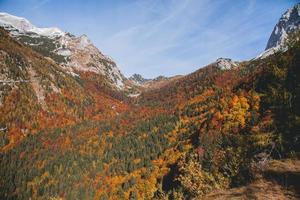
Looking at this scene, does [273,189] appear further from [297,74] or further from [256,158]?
[297,74]

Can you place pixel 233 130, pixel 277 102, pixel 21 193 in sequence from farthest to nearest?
1. pixel 21 193
2. pixel 233 130
3. pixel 277 102

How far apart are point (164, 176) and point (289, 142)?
140324 mm

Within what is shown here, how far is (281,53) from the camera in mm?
43562

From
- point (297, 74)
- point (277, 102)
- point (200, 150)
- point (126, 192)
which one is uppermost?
point (297, 74)

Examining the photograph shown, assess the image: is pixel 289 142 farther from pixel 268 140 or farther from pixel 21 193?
pixel 21 193

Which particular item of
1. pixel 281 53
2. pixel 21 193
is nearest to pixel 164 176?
pixel 21 193

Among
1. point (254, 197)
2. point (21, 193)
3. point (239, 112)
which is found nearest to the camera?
point (254, 197)

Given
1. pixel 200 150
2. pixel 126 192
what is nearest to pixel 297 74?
pixel 200 150

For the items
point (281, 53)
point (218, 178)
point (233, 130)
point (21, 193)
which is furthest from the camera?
point (21, 193)

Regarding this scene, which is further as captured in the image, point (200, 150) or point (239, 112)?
point (239, 112)

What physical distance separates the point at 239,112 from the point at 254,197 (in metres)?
110

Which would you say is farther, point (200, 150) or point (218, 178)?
point (200, 150)

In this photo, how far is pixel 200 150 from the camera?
115 meters

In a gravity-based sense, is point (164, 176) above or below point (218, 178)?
below
